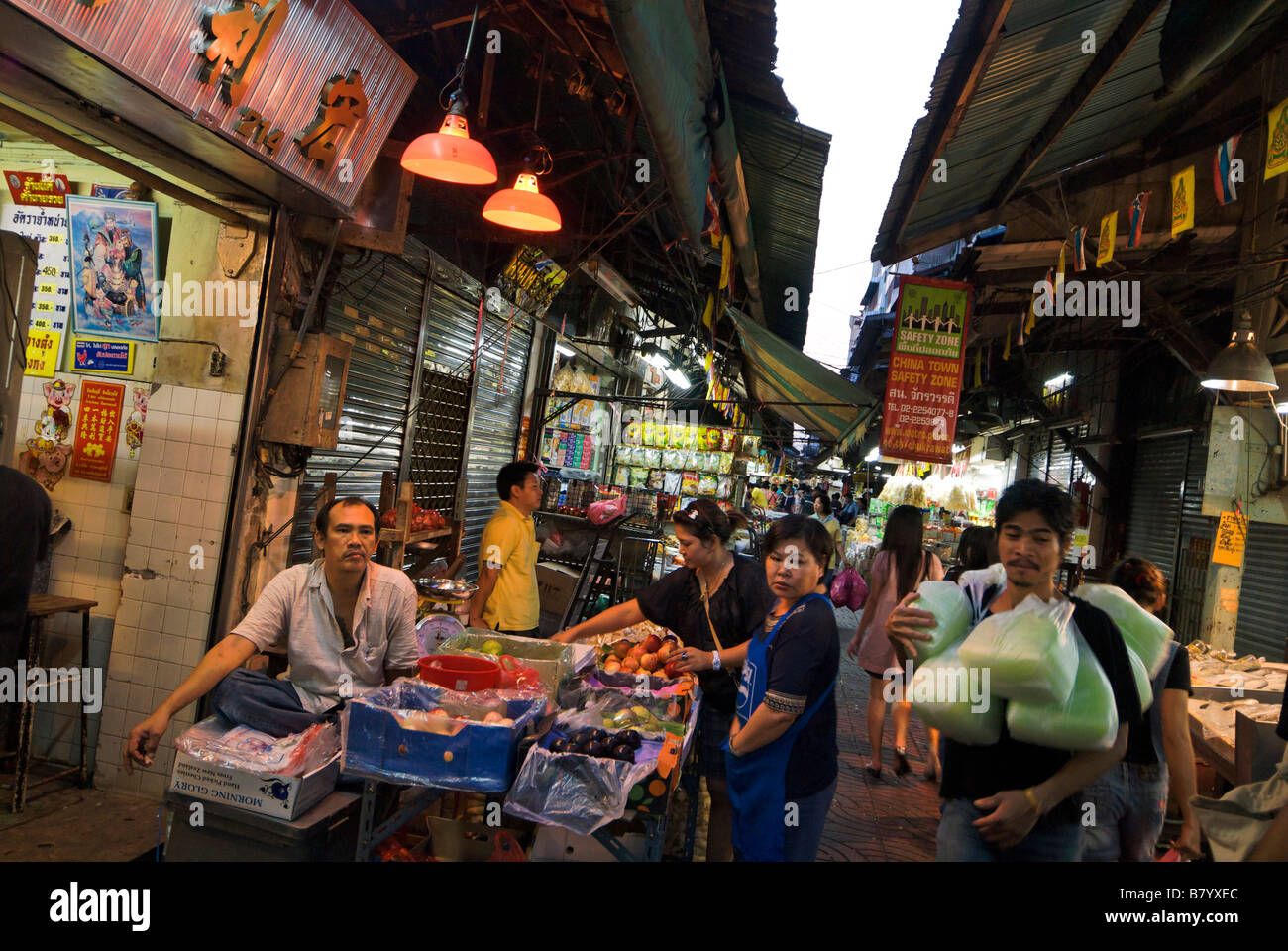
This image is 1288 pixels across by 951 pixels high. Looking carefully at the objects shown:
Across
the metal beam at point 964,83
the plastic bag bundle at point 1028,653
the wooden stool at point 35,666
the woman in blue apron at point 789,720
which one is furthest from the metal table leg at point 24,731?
the metal beam at point 964,83

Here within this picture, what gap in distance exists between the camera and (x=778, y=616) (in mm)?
3334

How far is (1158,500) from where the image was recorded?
35.6 ft

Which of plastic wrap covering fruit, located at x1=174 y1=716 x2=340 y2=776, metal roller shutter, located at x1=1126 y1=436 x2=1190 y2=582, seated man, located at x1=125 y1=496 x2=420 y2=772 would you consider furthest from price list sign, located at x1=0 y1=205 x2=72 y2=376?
metal roller shutter, located at x1=1126 y1=436 x2=1190 y2=582

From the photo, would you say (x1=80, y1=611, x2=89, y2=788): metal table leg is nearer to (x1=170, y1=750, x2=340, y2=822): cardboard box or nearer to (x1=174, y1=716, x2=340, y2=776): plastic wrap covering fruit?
(x1=174, y1=716, x2=340, y2=776): plastic wrap covering fruit

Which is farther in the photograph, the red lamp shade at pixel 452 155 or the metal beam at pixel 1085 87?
the metal beam at pixel 1085 87

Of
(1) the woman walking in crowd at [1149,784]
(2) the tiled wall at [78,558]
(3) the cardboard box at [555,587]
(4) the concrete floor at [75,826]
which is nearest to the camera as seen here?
(1) the woman walking in crowd at [1149,784]

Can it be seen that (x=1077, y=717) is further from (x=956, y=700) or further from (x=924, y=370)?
(x=924, y=370)

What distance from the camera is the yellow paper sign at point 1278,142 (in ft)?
14.7

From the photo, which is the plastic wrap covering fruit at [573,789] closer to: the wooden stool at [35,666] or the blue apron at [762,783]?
the blue apron at [762,783]

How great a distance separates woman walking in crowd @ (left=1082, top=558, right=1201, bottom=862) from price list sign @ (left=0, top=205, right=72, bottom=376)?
6.91 metres

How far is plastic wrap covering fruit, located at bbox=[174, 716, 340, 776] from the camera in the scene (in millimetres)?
2906

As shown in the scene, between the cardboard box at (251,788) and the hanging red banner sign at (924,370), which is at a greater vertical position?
the hanging red banner sign at (924,370)

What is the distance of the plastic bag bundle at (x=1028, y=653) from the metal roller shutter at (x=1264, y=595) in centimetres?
754

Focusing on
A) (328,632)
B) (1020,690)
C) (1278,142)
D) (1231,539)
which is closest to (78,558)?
(328,632)
